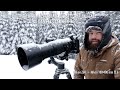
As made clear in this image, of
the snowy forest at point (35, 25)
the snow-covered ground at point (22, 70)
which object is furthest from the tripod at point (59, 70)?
the snowy forest at point (35, 25)

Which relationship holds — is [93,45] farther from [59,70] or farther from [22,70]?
[22,70]

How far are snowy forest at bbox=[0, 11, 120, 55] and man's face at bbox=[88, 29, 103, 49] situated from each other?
0.56 feet

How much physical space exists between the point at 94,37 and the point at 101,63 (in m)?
0.27

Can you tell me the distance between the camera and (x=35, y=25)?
3.09 m

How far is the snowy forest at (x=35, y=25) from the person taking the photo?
3.00 m

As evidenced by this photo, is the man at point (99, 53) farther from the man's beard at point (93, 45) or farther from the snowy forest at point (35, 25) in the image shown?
the snowy forest at point (35, 25)

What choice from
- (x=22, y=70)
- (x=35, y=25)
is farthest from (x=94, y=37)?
(x=22, y=70)

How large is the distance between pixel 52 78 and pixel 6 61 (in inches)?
23.5

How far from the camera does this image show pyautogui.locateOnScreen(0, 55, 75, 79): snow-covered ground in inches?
115

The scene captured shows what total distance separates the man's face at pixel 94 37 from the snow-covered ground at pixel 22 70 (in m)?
0.27

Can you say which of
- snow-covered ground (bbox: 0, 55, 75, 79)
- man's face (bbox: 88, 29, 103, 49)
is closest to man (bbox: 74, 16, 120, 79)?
man's face (bbox: 88, 29, 103, 49)
